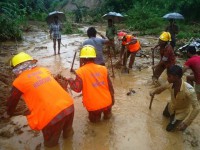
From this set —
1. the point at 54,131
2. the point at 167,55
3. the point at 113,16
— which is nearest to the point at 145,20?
the point at 113,16

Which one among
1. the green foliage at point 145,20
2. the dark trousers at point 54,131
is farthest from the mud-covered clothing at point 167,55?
the green foliage at point 145,20

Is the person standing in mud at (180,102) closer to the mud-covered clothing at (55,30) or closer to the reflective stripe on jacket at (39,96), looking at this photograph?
the reflective stripe on jacket at (39,96)

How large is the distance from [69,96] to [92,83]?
682mm

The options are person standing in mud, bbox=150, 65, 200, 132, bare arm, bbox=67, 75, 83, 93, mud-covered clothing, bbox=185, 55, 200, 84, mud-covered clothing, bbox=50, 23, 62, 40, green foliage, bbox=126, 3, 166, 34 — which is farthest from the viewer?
green foliage, bbox=126, 3, 166, 34

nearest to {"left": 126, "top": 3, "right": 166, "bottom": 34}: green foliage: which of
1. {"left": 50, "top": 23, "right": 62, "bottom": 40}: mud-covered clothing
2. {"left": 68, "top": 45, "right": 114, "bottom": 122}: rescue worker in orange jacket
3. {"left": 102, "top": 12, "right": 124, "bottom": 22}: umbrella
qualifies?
{"left": 102, "top": 12, "right": 124, "bottom": 22}: umbrella

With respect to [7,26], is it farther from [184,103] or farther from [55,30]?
[184,103]

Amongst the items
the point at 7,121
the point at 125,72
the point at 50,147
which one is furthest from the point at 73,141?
the point at 125,72

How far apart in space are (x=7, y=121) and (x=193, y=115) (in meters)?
3.15

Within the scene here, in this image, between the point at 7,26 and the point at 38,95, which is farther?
the point at 7,26

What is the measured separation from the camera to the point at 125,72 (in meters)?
8.18

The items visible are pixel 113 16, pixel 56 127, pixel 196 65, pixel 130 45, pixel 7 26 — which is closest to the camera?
pixel 56 127

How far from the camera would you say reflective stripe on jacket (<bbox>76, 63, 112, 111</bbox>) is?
4.38 metres

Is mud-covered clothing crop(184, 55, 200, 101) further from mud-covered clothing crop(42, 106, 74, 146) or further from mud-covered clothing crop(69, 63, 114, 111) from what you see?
mud-covered clothing crop(42, 106, 74, 146)

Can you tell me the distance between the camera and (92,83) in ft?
14.4
